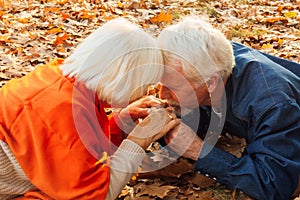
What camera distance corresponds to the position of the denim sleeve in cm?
249

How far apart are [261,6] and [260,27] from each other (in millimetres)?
1193

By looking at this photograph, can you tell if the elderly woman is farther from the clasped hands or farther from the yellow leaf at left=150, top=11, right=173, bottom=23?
the yellow leaf at left=150, top=11, right=173, bottom=23

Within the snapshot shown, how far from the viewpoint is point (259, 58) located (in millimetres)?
2816

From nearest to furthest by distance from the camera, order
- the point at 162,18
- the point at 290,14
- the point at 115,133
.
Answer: the point at 115,133 < the point at 290,14 < the point at 162,18

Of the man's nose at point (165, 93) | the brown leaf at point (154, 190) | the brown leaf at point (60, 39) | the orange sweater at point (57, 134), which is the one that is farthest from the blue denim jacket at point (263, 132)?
the brown leaf at point (60, 39)

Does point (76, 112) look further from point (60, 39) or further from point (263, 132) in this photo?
point (60, 39)

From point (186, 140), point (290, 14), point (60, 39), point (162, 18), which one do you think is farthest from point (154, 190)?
point (290, 14)

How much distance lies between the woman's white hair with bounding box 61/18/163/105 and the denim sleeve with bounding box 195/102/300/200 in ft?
2.39

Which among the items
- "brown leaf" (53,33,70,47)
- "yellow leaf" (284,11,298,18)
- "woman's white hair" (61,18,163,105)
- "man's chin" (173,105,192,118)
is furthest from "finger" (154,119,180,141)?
"yellow leaf" (284,11,298,18)

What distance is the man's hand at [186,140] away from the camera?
273cm

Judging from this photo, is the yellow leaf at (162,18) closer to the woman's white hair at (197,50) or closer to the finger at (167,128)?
the woman's white hair at (197,50)

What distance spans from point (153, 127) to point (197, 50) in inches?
20.7

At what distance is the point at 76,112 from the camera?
2275 millimetres

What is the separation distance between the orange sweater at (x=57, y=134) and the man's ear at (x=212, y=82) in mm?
702
